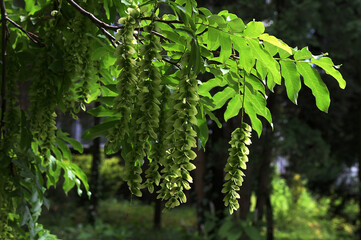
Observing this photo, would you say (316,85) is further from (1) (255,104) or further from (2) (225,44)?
(2) (225,44)

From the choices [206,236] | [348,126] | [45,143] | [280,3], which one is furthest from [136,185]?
[348,126]

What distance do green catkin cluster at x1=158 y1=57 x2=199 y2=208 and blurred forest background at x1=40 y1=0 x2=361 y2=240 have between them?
8.34ft

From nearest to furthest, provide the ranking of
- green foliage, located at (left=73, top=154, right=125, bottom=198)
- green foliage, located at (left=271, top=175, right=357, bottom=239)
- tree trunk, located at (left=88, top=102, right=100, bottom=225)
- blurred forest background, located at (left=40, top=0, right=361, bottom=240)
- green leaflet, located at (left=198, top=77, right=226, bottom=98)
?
green leaflet, located at (left=198, top=77, right=226, bottom=98) → blurred forest background, located at (left=40, top=0, right=361, bottom=240) → tree trunk, located at (left=88, top=102, right=100, bottom=225) → green foliage, located at (left=271, top=175, right=357, bottom=239) → green foliage, located at (left=73, top=154, right=125, bottom=198)

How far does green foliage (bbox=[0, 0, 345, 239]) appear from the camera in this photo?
3.21ft

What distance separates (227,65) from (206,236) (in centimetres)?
398

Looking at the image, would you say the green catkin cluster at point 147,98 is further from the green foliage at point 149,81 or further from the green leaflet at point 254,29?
the green leaflet at point 254,29

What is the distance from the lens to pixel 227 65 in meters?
1.32

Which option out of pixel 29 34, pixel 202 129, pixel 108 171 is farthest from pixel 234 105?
pixel 108 171

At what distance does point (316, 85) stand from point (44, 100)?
83 cm

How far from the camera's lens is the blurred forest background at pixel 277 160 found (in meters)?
4.80

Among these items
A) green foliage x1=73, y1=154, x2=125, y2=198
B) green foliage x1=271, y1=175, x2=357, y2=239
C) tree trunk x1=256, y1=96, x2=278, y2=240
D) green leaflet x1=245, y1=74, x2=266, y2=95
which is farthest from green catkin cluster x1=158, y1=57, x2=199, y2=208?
green foliage x1=73, y1=154, x2=125, y2=198

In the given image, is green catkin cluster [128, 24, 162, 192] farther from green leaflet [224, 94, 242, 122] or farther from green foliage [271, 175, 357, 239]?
green foliage [271, 175, 357, 239]

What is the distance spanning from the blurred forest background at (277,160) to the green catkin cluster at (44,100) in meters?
2.33

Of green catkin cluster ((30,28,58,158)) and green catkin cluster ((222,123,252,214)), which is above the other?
green catkin cluster ((30,28,58,158))
